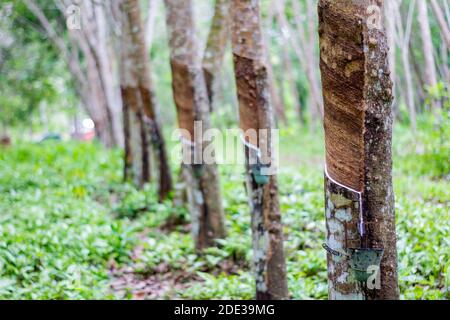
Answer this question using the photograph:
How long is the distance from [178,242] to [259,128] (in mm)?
2781

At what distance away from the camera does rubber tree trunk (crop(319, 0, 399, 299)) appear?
112 inches

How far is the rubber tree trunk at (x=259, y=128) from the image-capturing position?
4.88 meters

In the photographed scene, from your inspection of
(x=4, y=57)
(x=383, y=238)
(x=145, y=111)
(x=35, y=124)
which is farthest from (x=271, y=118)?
(x=35, y=124)

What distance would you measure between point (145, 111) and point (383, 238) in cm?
699

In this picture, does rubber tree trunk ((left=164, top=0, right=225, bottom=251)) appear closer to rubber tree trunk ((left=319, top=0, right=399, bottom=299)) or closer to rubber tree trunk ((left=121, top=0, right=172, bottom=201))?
rubber tree trunk ((left=121, top=0, right=172, bottom=201))

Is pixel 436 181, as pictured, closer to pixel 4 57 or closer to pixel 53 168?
pixel 53 168

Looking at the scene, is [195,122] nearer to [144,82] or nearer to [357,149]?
[144,82]

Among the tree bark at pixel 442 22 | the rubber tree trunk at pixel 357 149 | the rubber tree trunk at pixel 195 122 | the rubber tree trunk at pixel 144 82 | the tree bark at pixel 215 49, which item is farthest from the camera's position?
the rubber tree trunk at pixel 144 82

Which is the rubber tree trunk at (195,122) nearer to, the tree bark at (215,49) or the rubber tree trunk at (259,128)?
the tree bark at (215,49)

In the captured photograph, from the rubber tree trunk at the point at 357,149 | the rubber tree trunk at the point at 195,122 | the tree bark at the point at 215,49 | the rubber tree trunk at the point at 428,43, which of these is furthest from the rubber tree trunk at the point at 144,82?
the rubber tree trunk at the point at 357,149

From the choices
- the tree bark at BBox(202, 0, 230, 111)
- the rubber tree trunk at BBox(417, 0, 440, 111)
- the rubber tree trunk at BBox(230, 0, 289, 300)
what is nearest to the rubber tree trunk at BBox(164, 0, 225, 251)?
the tree bark at BBox(202, 0, 230, 111)

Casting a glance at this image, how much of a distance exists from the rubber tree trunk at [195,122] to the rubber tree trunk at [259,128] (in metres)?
1.83

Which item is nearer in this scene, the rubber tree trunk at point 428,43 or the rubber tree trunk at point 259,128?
the rubber tree trunk at point 259,128
